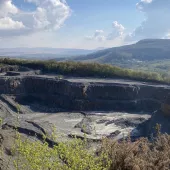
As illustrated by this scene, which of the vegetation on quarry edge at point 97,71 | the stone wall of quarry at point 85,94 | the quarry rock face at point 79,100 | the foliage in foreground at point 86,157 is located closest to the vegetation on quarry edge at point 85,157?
the foliage in foreground at point 86,157

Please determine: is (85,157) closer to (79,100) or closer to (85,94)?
(79,100)

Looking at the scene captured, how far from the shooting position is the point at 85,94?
51.9m

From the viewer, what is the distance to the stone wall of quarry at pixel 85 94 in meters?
50.1

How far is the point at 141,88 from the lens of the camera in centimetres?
5216

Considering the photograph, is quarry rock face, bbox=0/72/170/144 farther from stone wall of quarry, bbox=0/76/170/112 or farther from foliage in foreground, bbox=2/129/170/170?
foliage in foreground, bbox=2/129/170/170

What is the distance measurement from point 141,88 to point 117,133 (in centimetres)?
1834

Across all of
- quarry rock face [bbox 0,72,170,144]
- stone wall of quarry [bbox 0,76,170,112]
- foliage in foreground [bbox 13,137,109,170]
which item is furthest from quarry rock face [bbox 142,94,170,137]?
foliage in foreground [bbox 13,137,109,170]

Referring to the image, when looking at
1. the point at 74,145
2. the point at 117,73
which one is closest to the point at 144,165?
the point at 74,145

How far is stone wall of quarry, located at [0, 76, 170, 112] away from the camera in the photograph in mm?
50125

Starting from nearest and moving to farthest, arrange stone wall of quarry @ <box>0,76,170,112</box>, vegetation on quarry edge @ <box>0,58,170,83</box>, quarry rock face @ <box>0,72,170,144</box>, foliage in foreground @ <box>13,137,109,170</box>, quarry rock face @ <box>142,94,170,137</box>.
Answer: foliage in foreground @ <box>13,137,109,170</box>
quarry rock face @ <box>142,94,170,137</box>
quarry rock face @ <box>0,72,170,144</box>
stone wall of quarry @ <box>0,76,170,112</box>
vegetation on quarry edge @ <box>0,58,170,83</box>

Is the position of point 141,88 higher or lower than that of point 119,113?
higher

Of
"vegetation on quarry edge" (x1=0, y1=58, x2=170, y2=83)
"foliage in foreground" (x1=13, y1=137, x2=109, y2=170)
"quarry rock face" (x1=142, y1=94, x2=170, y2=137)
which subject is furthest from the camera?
"vegetation on quarry edge" (x1=0, y1=58, x2=170, y2=83)

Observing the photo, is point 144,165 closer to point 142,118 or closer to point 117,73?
point 142,118

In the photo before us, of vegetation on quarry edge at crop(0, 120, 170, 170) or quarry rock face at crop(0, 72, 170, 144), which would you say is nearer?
vegetation on quarry edge at crop(0, 120, 170, 170)
